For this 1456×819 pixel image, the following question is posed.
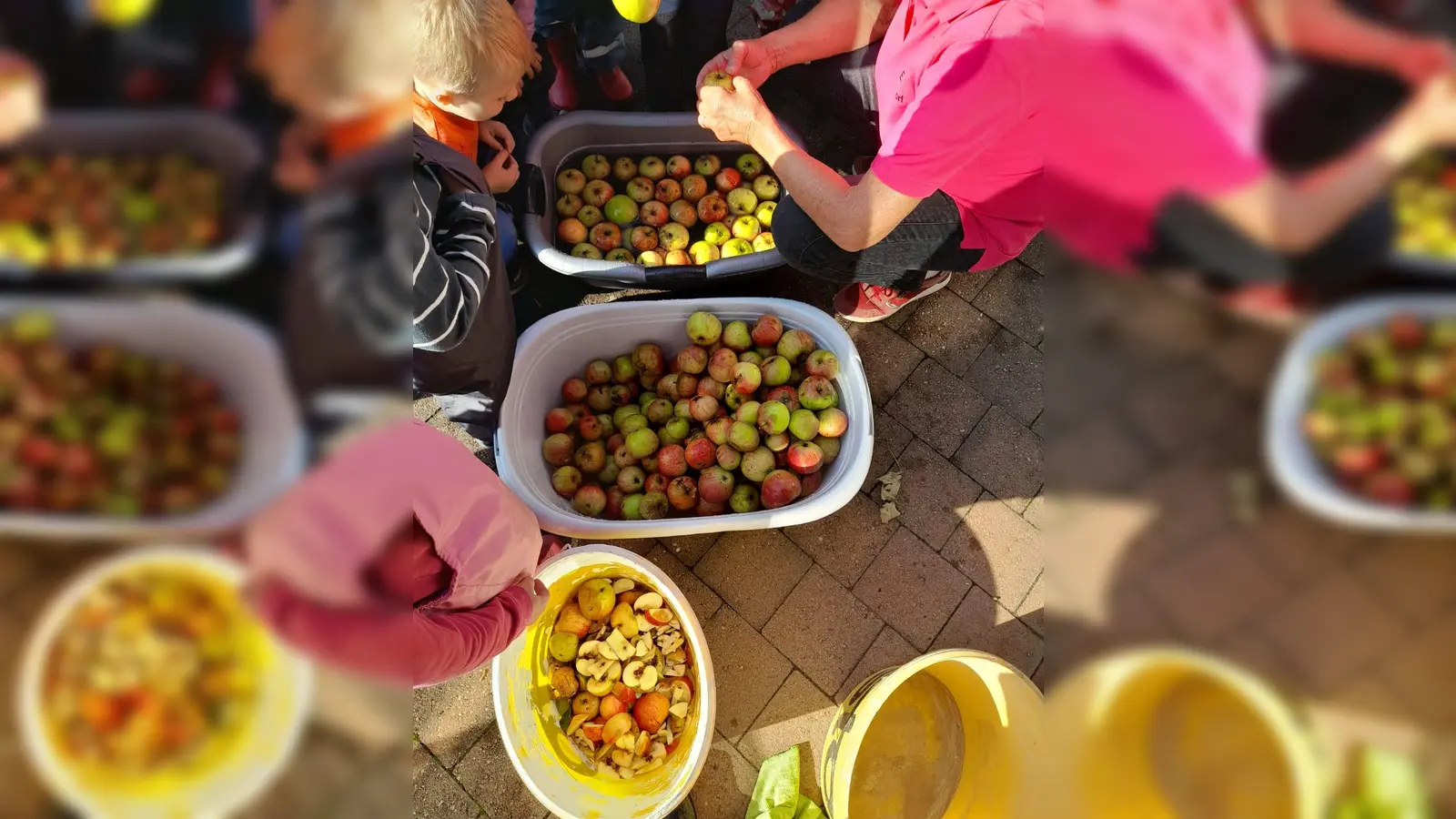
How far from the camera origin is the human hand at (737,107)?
2459 millimetres

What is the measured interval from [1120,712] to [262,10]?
0.59m

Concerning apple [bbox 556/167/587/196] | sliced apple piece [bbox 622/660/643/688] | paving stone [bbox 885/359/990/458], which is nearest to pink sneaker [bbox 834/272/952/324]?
paving stone [bbox 885/359/990/458]

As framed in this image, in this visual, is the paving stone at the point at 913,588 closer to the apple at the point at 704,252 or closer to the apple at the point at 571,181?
the apple at the point at 704,252

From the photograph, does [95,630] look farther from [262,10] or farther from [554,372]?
[554,372]

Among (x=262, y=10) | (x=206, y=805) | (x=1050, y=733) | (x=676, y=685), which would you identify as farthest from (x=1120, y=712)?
Result: (x=676, y=685)

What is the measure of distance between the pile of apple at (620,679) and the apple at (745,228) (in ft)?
4.97

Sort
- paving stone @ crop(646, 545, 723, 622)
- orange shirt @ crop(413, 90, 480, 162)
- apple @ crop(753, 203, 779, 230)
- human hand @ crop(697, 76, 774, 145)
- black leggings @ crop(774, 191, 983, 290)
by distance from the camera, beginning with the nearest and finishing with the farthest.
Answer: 1. orange shirt @ crop(413, 90, 480, 162)
2. human hand @ crop(697, 76, 774, 145)
3. black leggings @ crop(774, 191, 983, 290)
4. paving stone @ crop(646, 545, 723, 622)
5. apple @ crop(753, 203, 779, 230)

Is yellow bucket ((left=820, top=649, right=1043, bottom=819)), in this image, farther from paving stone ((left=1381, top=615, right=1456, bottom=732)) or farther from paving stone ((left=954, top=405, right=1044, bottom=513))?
paving stone ((left=1381, top=615, right=1456, bottom=732))

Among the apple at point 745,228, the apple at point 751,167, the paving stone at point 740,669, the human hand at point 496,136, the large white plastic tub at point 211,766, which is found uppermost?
the large white plastic tub at point 211,766

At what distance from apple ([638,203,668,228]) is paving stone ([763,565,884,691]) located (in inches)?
63.5

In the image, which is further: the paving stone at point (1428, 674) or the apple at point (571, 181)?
the apple at point (571, 181)

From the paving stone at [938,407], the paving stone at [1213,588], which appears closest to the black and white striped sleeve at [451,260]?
the paving stone at [1213,588]

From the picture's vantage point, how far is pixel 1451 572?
0.36m

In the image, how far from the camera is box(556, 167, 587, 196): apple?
3219 millimetres
